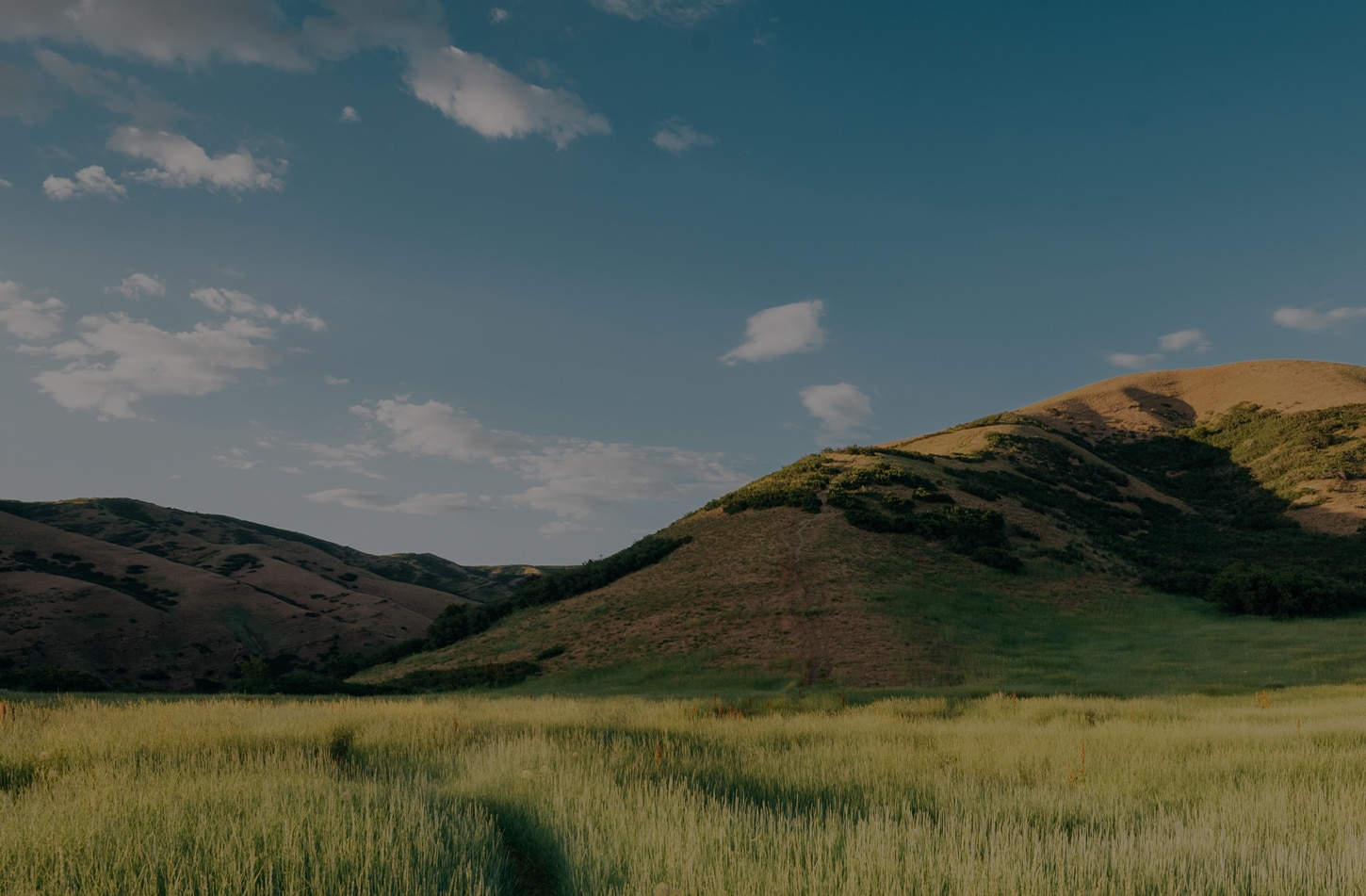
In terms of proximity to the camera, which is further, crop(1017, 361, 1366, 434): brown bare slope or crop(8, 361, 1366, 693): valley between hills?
crop(1017, 361, 1366, 434): brown bare slope

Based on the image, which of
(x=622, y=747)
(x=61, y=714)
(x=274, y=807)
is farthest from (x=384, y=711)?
(x=274, y=807)

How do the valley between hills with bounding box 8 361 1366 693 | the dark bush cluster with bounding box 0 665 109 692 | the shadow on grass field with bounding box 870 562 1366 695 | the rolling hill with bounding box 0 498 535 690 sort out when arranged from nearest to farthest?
the shadow on grass field with bounding box 870 562 1366 695
the dark bush cluster with bounding box 0 665 109 692
the valley between hills with bounding box 8 361 1366 693
the rolling hill with bounding box 0 498 535 690

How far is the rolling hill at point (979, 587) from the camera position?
26078 mm

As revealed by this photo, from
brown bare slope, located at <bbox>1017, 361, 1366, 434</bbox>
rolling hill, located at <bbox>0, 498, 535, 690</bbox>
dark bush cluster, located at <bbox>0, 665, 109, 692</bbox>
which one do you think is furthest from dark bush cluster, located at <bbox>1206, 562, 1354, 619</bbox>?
rolling hill, located at <bbox>0, 498, 535, 690</bbox>

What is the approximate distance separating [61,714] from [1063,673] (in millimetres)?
25938

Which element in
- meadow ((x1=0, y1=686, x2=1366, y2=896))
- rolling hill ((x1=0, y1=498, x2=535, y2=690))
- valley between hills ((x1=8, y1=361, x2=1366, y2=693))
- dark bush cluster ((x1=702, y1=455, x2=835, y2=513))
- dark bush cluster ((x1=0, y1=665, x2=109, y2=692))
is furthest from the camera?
rolling hill ((x1=0, y1=498, x2=535, y2=690))

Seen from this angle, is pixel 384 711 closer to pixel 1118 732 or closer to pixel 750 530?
pixel 1118 732

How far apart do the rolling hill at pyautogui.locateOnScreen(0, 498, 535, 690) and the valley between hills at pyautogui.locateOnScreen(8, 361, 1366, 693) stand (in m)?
0.27

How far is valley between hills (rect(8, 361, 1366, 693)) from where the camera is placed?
1049 inches

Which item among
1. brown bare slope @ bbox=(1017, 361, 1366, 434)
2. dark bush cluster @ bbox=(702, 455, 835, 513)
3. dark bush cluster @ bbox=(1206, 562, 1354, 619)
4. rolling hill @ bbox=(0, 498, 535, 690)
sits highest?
brown bare slope @ bbox=(1017, 361, 1366, 434)

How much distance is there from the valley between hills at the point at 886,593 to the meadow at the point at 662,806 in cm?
1265

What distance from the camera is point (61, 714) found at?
10.4m

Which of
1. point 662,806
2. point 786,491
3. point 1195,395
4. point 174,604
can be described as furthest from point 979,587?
point 1195,395

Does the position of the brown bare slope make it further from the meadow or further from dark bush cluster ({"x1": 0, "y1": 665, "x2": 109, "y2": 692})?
dark bush cluster ({"x1": 0, "y1": 665, "x2": 109, "y2": 692})
